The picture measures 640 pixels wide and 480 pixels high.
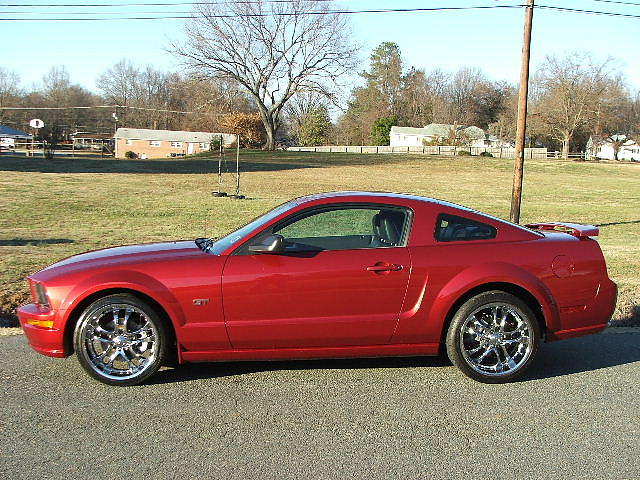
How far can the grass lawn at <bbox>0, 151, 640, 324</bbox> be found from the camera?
39.8 ft

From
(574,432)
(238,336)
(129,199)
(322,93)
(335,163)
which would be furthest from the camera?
(322,93)

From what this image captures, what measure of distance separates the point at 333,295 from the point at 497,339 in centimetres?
132

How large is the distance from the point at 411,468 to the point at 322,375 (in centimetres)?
158

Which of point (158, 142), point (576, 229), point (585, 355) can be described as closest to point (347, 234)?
point (576, 229)

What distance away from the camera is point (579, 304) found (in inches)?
201

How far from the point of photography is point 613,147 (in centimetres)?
9906

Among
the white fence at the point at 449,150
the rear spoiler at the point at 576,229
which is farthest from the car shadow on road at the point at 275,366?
the white fence at the point at 449,150

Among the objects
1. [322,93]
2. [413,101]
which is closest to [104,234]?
[322,93]

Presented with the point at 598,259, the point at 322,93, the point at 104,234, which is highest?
the point at 322,93

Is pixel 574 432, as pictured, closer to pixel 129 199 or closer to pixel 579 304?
pixel 579 304

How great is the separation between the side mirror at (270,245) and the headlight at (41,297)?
154cm

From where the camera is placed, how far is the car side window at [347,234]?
507cm

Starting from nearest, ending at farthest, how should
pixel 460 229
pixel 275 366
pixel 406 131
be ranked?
pixel 460 229, pixel 275 366, pixel 406 131

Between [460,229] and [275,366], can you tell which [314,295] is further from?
[460,229]
